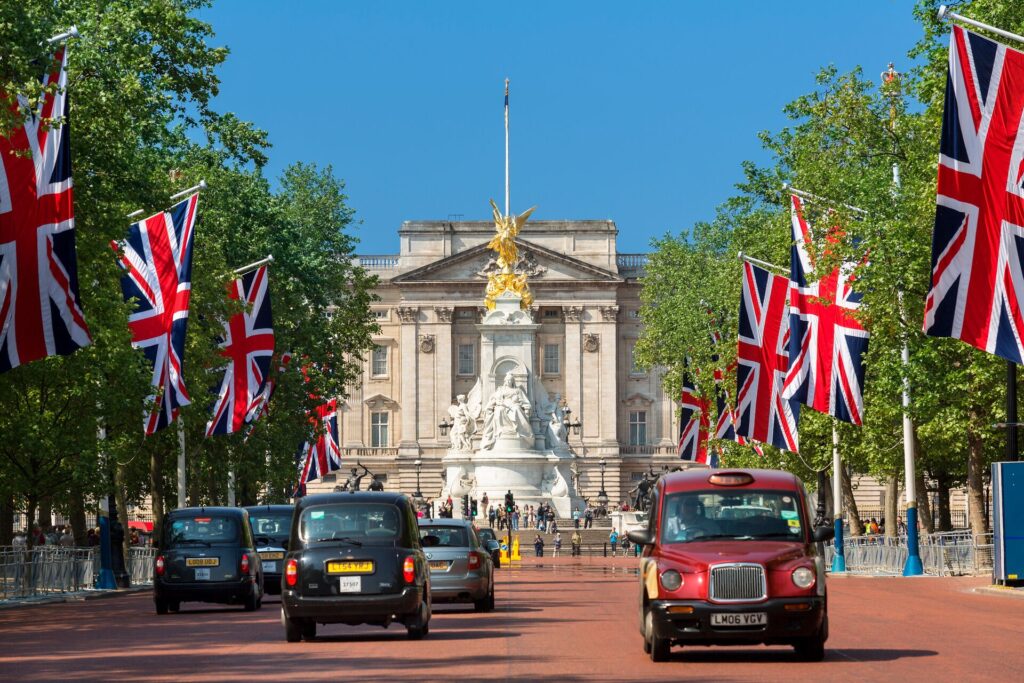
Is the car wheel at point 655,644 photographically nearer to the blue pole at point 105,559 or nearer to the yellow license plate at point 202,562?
the yellow license plate at point 202,562

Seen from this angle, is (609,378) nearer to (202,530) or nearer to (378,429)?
(378,429)

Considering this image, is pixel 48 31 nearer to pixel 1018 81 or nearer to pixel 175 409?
pixel 175 409

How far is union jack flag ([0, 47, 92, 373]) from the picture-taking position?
26859mm

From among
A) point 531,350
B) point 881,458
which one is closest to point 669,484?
point 881,458

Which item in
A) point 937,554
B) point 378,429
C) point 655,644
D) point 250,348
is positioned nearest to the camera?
point 655,644

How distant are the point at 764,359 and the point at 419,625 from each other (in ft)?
87.2

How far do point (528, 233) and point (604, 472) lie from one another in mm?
18226

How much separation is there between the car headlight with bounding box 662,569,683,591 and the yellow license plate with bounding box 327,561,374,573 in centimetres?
535

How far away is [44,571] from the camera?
141ft

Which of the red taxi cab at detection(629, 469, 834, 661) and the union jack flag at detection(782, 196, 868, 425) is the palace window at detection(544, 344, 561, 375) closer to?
the union jack flag at detection(782, 196, 868, 425)

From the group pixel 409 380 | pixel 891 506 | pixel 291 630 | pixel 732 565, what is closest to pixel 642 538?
pixel 732 565

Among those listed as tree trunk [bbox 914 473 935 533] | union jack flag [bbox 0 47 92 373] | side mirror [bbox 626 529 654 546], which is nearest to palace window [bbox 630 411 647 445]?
tree trunk [bbox 914 473 935 533]

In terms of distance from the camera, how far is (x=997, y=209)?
29094mm

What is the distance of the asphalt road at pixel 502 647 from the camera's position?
18812 millimetres
